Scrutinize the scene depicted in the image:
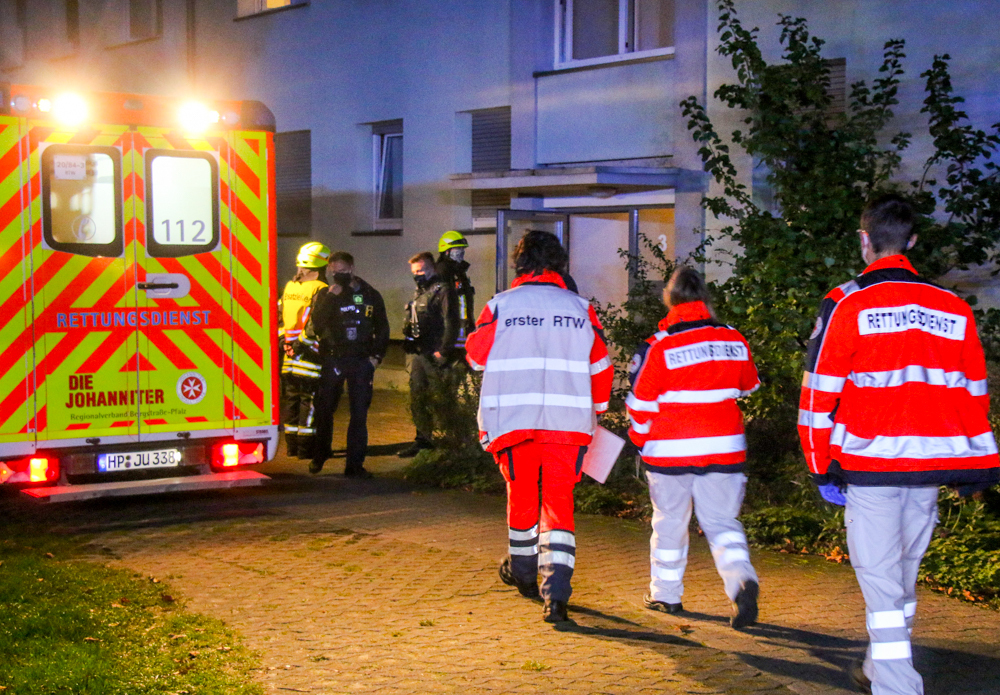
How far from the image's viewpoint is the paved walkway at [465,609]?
5.13 metres

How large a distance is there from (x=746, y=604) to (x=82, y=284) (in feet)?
15.4

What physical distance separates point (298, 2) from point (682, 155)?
7312 millimetres

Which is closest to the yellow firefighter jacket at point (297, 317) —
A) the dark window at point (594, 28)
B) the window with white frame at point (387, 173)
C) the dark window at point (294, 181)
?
the dark window at point (594, 28)

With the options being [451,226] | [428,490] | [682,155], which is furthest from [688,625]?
[451,226]

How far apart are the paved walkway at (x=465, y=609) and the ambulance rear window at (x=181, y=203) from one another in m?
1.91

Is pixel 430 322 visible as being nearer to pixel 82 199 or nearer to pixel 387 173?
pixel 82 199

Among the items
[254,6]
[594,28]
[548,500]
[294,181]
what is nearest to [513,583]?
[548,500]

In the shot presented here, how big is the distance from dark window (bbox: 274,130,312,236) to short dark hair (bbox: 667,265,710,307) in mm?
13147

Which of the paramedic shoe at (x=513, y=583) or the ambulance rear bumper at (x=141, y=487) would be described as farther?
the ambulance rear bumper at (x=141, y=487)

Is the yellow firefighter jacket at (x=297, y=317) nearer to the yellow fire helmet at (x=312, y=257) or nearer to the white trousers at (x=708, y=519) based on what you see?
the yellow fire helmet at (x=312, y=257)

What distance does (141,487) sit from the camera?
26.0 feet

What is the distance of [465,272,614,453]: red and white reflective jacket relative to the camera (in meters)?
5.84

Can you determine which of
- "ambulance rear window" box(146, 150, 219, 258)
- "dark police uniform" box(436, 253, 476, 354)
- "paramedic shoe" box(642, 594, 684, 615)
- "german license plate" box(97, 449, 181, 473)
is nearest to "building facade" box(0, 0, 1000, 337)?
"dark police uniform" box(436, 253, 476, 354)

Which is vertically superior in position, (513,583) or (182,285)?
(182,285)
